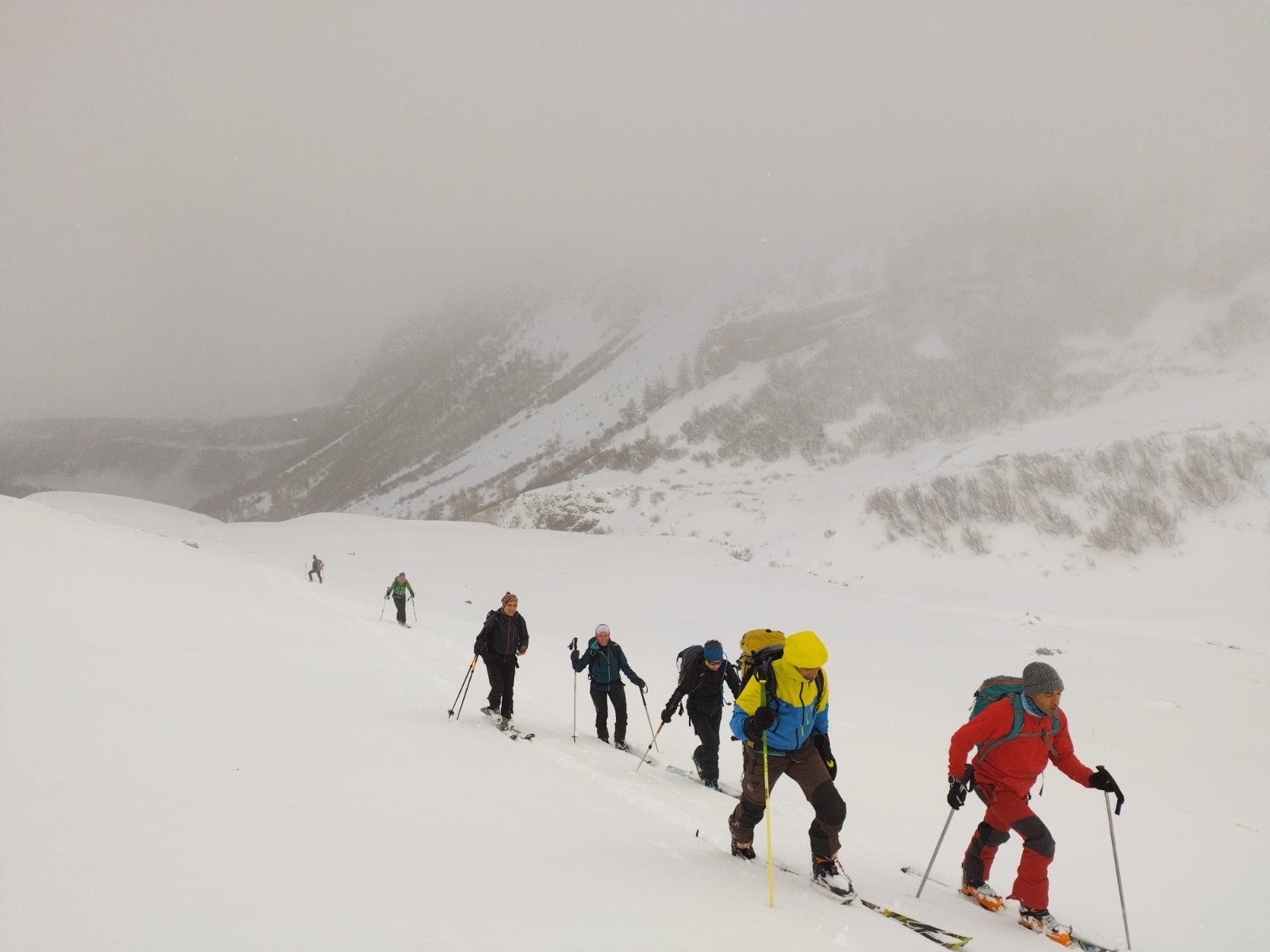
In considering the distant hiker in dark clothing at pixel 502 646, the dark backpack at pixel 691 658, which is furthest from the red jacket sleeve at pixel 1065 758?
the distant hiker in dark clothing at pixel 502 646

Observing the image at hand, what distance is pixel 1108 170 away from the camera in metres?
68.5

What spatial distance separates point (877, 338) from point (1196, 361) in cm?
2412

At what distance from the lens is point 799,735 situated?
4.79m

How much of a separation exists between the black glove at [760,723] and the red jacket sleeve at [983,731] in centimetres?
141

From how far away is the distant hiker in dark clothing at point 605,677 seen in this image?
9227 mm

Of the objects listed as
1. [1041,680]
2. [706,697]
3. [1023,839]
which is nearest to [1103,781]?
[1023,839]

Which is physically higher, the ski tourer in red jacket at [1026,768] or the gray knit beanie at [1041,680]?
the gray knit beanie at [1041,680]

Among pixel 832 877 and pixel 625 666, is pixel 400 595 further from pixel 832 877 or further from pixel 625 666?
pixel 832 877

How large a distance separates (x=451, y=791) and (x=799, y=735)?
2785 millimetres

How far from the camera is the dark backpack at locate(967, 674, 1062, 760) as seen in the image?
483 centimetres

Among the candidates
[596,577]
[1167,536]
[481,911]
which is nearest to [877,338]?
[1167,536]

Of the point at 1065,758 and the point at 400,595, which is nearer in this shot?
the point at 1065,758

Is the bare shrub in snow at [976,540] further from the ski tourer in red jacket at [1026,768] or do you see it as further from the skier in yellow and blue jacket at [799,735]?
the skier in yellow and blue jacket at [799,735]

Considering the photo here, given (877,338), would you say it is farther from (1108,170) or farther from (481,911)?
(481,911)
